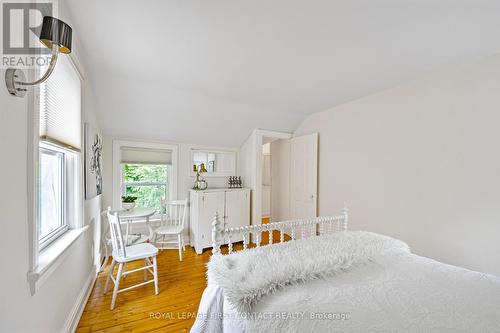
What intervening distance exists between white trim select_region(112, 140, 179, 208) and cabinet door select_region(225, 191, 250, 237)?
980mm

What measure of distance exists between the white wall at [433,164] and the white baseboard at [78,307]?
10.3 ft

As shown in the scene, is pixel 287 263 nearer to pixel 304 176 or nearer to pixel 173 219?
pixel 304 176

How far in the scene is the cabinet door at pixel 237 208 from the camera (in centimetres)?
356

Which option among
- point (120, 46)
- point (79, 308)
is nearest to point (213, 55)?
point (120, 46)

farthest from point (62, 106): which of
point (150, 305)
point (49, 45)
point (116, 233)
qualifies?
point (150, 305)

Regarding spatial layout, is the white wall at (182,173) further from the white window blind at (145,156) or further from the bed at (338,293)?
the bed at (338,293)

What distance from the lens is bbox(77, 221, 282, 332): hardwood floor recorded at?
1.71 metres

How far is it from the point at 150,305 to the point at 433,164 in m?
3.18

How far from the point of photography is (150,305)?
6.48 ft

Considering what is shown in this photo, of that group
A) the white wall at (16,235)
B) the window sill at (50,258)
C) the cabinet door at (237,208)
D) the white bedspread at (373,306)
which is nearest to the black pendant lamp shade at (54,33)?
the white wall at (16,235)

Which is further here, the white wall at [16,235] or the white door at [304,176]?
the white door at [304,176]

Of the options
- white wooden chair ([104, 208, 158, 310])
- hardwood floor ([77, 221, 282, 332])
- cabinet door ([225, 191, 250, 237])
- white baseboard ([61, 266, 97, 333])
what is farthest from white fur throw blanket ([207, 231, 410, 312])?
cabinet door ([225, 191, 250, 237])

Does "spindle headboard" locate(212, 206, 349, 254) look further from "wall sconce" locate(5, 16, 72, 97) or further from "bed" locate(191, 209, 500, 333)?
"wall sconce" locate(5, 16, 72, 97)

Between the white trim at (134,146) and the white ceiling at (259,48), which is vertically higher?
the white ceiling at (259,48)
